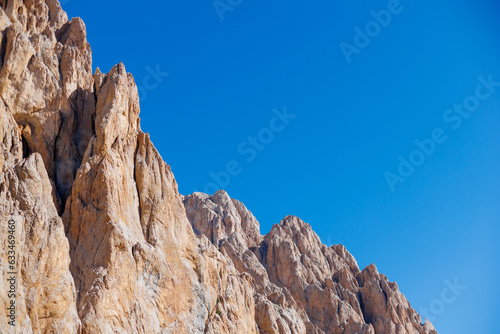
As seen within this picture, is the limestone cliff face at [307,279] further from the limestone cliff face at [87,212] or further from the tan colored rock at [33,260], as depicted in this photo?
the tan colored rock at [33,260]

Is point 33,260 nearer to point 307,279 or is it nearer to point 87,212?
point 87,212

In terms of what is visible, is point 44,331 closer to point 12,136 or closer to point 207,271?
point 12,136

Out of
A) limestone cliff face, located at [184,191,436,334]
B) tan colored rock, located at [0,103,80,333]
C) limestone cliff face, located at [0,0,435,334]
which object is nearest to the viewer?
tan colored rock, located at [0,103,80,333]

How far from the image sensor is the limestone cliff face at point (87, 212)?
43.6 m

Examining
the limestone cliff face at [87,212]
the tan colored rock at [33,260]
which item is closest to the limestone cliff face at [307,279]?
the limestone cliff face at [87,212]

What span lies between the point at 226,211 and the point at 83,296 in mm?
102268

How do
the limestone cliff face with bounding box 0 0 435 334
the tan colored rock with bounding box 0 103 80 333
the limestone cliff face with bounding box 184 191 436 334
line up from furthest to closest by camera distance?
1. the limestone cliff face with bounding box 184 191 436 334
2. the limestone cliff face with bounding box 0 0 435 334
3. the tan colored rock with bounding box 0 103 80 333

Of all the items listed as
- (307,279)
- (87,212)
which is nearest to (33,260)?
(87,212)

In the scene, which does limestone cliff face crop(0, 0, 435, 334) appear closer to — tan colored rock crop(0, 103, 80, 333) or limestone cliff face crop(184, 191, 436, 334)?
tan colored rock crop(0, 103, 80, 333)

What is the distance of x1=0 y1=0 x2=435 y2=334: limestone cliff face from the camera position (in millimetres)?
43562

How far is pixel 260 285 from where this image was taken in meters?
114

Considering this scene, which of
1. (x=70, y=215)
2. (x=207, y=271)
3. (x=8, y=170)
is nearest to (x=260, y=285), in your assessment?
(x=207, y=271)

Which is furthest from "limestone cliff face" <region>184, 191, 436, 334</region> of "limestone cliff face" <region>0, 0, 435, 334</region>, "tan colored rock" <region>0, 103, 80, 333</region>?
"tan colored rock" <region>0, 103, 80, 333</region>

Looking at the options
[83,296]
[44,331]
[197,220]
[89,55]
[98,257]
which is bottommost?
[44,331]
